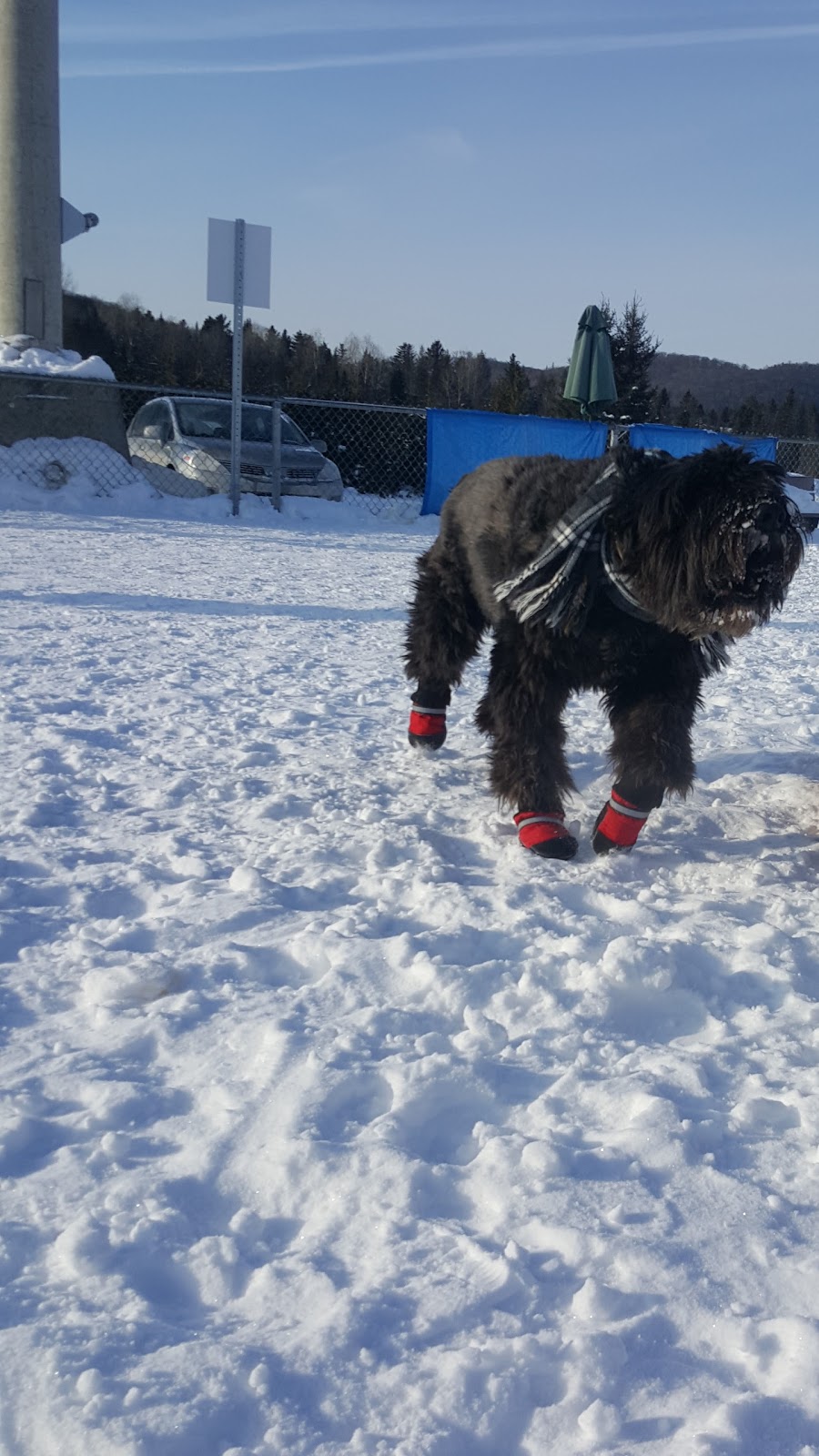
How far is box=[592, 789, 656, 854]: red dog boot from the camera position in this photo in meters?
3.15

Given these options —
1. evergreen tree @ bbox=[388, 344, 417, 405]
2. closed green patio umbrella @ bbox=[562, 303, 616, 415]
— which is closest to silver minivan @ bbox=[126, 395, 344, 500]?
closed green patio umbrella @ bbox=[562, 303, 616, 415]

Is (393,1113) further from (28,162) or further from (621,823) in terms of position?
(28,162)

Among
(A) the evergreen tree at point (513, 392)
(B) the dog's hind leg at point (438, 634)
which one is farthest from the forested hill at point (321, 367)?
(B) the dog's hind leg at point (438, 634)

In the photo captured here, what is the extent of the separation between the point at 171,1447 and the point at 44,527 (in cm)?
1048

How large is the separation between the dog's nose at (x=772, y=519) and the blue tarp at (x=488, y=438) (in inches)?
438

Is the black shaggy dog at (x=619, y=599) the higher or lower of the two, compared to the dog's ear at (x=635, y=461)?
lower

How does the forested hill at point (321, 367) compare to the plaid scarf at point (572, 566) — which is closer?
the plaid scarf at point (572, 566)

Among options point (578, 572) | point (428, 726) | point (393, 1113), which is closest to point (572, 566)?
point (578, 572)

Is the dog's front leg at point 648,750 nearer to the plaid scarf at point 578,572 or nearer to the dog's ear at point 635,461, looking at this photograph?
the plaid scarf at point 578,572

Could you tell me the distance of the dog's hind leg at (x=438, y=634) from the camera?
3994 millimetres

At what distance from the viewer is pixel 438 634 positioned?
4094 millimetres

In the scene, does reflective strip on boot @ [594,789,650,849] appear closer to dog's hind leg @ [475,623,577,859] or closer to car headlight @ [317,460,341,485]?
dog's hind leg @ [475,623,577,859]

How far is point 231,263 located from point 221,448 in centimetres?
238

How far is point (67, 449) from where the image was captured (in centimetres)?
1313
